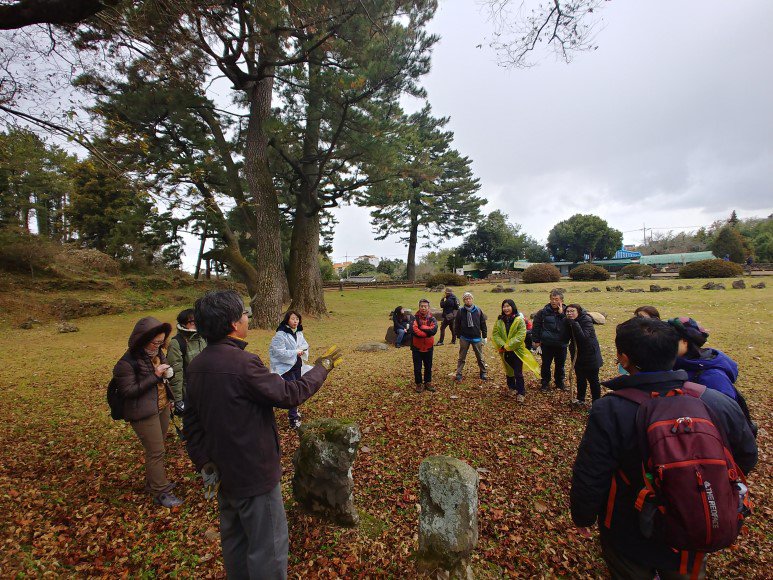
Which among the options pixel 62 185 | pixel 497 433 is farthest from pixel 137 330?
pixel 62 185

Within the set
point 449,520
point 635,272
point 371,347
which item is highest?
point 635,272

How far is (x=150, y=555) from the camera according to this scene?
272cm

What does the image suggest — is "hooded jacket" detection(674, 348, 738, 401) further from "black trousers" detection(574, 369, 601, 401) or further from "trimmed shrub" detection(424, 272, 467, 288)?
"trimmed shrub" detection(424, 272, 467, 288)

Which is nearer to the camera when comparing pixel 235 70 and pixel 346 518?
pixel 346 518

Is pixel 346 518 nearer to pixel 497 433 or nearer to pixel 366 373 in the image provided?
pixel 497 433

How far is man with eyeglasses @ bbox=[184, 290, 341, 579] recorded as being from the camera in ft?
6.26

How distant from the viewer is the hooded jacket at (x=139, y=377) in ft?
9.87

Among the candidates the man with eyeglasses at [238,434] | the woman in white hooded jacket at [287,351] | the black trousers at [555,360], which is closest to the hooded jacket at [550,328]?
the black trousers at [555,360]

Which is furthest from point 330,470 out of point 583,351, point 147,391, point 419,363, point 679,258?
point 679,258

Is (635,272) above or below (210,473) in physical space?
above

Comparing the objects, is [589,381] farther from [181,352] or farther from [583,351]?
[181,352]

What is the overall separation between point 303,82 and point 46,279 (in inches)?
652

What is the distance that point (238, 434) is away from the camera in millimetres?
1911

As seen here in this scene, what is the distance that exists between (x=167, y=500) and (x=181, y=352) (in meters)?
1.55
